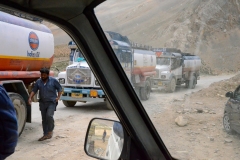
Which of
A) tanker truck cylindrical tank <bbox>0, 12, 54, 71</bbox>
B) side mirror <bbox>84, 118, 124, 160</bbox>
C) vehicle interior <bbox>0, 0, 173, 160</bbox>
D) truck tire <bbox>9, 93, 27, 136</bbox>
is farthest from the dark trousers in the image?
vehicle interior <bbox>0, 0, 173, 160</bbox>

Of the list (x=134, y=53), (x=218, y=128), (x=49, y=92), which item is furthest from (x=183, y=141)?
(x=49, y=92)

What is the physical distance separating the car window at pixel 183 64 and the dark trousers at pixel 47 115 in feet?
18.0

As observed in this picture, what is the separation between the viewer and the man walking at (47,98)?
22.9ft

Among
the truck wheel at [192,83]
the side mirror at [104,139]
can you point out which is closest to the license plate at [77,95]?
the side mirror at [104,139]

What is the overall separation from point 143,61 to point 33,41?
6.36 m

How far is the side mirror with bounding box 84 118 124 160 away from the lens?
1846mm

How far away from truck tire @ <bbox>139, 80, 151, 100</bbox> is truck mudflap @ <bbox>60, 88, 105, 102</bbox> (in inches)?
313

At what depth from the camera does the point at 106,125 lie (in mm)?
1928

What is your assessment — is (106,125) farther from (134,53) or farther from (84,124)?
(84,124)

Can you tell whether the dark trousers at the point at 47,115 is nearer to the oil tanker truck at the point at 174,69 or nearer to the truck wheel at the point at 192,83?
the oil tanker truck at the point at 174,69

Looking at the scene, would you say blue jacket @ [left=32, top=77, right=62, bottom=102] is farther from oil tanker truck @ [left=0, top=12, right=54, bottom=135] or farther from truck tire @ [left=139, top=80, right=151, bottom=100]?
truck tire @ [left=139, top=80, right=151, bottom=100]

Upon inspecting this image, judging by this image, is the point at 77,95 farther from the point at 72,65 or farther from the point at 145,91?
the point at 145,91

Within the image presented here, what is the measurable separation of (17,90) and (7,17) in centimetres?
172

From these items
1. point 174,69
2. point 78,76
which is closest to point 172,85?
point 174,69
